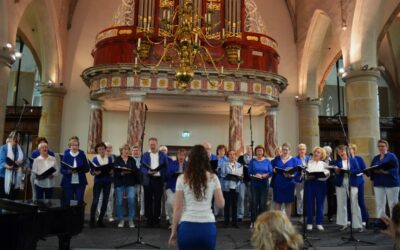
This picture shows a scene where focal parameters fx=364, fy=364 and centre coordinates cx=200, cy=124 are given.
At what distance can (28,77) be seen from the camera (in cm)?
1742

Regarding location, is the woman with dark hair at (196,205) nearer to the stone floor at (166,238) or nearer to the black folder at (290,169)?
the stone floor at (166,238)

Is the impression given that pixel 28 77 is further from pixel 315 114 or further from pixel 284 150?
pixel 284 150

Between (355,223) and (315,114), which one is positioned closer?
(355,223)

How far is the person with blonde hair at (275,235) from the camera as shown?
5.22ft

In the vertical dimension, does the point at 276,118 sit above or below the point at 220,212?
above

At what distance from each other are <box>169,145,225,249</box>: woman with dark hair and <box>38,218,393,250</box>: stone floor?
7.66 ft

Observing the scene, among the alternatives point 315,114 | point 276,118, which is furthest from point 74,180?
point 315,114

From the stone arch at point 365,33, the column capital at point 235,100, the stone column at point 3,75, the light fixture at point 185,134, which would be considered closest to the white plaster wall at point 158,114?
the light fixture at point 185,134

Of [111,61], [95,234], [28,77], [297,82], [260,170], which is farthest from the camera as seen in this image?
[28,77]

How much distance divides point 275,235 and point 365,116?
803cm

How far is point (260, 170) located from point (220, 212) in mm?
1829

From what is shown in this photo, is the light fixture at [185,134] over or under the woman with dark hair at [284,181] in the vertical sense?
over

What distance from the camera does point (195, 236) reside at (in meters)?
2.77

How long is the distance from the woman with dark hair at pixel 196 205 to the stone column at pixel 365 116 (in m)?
6.84
